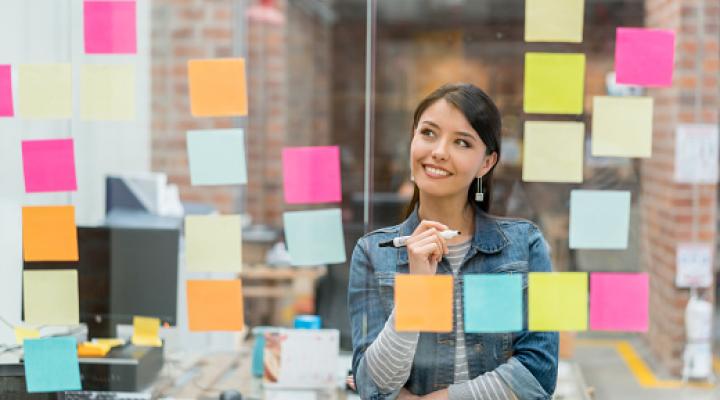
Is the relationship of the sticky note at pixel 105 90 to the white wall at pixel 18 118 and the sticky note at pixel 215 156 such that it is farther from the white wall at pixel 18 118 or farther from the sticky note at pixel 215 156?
the sticky note at pixel 215 156

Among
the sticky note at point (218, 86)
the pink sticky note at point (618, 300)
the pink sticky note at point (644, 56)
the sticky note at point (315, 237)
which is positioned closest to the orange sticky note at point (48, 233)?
the sticky note at point (218, 86)

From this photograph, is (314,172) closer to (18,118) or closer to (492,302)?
→ (492,302)

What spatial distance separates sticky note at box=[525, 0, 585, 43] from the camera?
1.94 m

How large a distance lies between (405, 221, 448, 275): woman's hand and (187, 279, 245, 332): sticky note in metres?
0.62

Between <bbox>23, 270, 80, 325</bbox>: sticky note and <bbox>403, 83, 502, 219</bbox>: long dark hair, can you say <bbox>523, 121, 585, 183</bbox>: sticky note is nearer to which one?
<bbox>403, 83, 502, 219</bbox>: long dark hair

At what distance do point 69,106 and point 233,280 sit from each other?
61 centimetres

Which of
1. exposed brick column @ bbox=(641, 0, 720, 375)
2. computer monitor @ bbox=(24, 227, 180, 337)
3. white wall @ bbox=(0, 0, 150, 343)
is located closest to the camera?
white wall @ bbox=(0, 0, 150, 343)

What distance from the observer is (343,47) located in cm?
555

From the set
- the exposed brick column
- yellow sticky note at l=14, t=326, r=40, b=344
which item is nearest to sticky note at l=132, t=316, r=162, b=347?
yellow sticky note at l=14, t=326, r=40, b=344

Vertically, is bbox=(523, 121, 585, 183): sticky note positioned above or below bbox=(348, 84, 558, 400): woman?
above

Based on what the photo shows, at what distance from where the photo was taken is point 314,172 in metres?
2.14

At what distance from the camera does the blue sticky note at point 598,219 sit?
6.48 feet

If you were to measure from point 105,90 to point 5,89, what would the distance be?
254mm

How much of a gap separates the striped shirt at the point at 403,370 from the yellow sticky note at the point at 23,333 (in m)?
1.08
